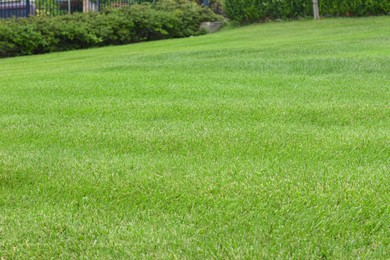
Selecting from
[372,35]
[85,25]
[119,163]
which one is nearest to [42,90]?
[119,163]

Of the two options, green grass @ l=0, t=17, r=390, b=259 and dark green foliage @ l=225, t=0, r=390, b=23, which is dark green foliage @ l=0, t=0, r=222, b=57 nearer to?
dark green foliage @ l=225, t=0, r=390, b=23

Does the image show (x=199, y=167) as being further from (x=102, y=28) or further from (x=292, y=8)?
(x=292, y=8)

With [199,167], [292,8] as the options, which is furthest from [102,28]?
[199,167]

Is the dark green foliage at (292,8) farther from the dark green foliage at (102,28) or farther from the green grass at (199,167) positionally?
the green grass at (199,167)

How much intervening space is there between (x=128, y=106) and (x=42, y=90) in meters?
1.68

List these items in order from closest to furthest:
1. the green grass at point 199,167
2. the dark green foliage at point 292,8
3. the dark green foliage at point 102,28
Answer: the green grass at point 199,167, the dark green foliage at point 102,28, the dark green foliage at point 292,8

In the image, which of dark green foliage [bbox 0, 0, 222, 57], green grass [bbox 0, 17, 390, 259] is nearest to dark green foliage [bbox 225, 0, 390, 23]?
dark green foliage [bbox 0, 0, 222, 57]

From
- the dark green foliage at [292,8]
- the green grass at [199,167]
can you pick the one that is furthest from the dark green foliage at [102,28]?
the green grass at [199,167]

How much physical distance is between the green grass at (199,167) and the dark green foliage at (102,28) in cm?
843

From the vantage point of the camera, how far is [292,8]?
19.4 metres

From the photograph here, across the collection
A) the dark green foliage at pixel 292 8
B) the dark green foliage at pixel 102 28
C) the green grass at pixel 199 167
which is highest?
the dark green foliage at pixel 292 8

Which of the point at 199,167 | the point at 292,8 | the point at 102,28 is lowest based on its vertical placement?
the point at 199,167

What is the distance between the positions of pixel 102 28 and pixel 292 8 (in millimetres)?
6626

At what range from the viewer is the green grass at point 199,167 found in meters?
2.66
